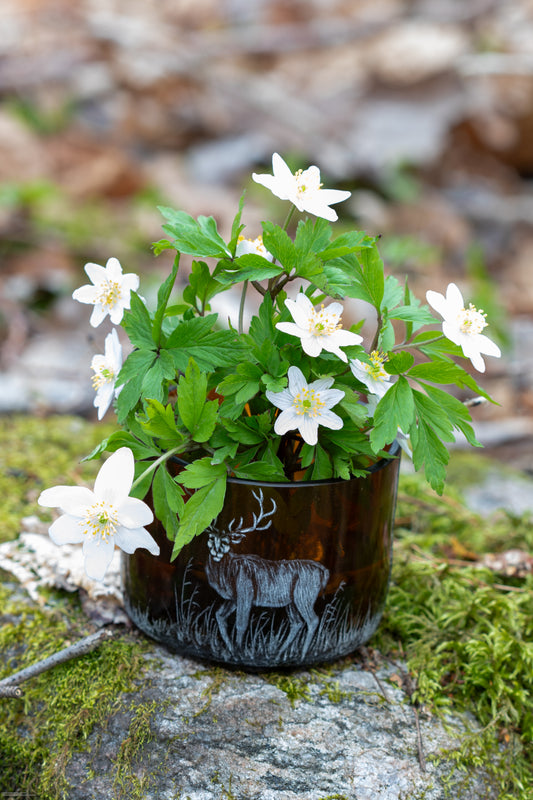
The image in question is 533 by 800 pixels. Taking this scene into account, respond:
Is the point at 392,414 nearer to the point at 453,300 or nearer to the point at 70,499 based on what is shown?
the point at 453,300

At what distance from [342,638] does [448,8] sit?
921cm

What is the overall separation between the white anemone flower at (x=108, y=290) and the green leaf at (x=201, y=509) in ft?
1.07

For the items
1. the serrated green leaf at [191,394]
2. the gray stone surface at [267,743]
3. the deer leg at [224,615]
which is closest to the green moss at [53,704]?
the gray stone surface at [267,743]

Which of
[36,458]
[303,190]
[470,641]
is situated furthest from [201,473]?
[36,458]

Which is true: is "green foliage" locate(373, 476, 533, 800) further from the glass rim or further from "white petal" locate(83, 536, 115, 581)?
"white petal" locate(83, 536, 115, 581)

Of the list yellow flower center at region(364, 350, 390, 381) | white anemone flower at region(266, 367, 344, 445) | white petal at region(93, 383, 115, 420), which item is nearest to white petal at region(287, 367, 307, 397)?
white anemone flower at region(266, 367, 344, 445)

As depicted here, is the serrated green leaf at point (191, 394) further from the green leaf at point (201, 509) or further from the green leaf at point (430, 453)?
the green leaf at point (430, 453)

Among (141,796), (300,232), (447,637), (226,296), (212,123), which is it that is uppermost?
(212,123)

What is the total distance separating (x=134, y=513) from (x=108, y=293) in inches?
15.2

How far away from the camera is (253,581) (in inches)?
46.6

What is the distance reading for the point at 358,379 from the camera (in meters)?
1.10

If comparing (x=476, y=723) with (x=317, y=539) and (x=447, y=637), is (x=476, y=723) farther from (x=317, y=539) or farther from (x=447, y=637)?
(x=317, y=539)

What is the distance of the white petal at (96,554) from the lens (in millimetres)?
1050

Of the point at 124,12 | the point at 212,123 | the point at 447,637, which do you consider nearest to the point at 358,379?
the point at 447,637
